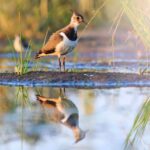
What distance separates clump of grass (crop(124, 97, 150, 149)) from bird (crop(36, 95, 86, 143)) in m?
0.49

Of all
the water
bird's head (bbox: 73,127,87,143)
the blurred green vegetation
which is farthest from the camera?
the blurred green vegetation

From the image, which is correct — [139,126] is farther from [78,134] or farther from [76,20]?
[76,20]

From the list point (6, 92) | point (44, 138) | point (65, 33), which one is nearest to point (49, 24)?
Answer: point (65, 33)

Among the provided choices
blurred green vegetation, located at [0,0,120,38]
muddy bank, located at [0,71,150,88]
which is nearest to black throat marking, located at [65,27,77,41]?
muddy bank, located at [0,71,150,88]

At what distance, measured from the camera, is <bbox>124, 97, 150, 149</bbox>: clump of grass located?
6.93 meters

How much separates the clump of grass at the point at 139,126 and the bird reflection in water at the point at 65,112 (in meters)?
0.49

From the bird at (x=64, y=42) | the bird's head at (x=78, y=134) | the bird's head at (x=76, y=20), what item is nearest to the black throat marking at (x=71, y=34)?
the bird at (x=64, y=42)

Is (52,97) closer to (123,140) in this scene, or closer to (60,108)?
(60,108)

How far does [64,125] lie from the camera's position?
7.93 metres

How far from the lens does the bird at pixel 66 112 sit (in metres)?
7.53

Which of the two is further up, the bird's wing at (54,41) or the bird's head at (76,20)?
the bird's head at (76,20)

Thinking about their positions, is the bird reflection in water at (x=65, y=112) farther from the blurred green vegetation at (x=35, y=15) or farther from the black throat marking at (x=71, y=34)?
the blurred green vegetation at (x=35, y=15)

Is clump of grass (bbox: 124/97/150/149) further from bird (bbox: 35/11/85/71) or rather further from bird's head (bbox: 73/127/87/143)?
bird (bbox: 35/11/85/71)

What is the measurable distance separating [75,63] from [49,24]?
10.1 m
